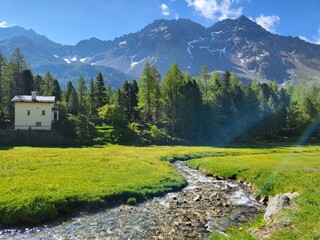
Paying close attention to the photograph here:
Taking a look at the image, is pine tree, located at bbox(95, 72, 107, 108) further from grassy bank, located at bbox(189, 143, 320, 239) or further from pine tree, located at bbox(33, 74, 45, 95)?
grassy bank, located at bbox(189, 143, 320, 239)

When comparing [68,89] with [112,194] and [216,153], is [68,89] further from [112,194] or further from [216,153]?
[112,194]

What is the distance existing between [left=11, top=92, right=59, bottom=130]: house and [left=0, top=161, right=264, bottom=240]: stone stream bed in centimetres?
5338

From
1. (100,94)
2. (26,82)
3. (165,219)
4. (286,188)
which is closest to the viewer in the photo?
(165,219)

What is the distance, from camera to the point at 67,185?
26453 millimetres

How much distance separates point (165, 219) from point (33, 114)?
60835 mm

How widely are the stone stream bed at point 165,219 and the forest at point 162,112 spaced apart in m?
46.9

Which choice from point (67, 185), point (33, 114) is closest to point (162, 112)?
Result: point (33, 114)

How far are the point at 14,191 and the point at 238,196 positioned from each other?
19123mm

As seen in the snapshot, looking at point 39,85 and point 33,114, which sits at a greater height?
point 39,85

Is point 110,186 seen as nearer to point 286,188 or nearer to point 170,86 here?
point 286,188

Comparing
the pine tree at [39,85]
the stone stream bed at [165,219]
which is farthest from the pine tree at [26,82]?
the stone stream bed at [165,219]

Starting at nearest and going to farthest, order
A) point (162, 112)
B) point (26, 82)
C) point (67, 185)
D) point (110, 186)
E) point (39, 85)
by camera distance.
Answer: point (67, 185) < point (110, 186) < point (26, 82) < point (162, 112) < point (39, 85)

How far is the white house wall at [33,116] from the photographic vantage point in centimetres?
7262

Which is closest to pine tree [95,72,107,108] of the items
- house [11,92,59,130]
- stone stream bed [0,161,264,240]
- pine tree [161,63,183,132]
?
pine tree [161,63,183,132]
